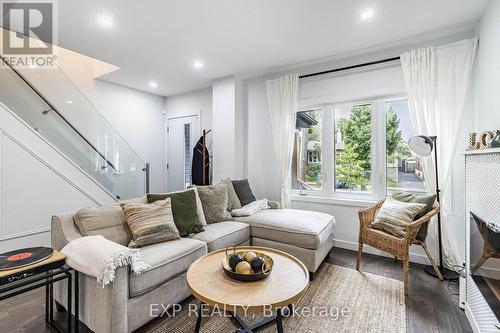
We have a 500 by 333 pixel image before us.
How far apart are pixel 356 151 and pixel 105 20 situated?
337cm

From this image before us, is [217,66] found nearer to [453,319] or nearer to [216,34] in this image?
[216,34]

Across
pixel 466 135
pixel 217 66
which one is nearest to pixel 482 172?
pixel 466 135

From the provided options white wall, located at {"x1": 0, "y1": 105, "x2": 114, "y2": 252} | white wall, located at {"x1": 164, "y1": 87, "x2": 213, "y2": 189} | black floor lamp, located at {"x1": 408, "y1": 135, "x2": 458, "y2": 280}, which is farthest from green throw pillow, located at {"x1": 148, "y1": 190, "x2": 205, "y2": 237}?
black floor lamp, located at {"x1": 408, "y1": 135, "x2": 458, "y2": 280}

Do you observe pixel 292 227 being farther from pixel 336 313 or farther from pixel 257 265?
pixel 257 265

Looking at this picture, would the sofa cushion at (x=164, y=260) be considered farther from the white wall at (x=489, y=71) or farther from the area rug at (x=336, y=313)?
the white wall at (x=489, y=71)

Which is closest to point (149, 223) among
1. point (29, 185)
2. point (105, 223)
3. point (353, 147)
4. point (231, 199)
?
point (105, 223)

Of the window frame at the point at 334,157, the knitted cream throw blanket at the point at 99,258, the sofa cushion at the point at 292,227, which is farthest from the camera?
the window frame at the point at 334,157

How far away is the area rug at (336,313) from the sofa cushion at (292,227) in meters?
0.43

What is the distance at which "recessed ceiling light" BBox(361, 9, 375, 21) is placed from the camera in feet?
7.56

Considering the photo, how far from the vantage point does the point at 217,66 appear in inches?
143

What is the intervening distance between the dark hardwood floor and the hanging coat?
2.63 metres

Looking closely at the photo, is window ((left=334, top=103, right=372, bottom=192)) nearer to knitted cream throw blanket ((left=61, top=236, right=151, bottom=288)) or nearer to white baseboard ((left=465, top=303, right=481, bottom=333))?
white baseboard ((left=465, top=303, right=481, bottom=333))

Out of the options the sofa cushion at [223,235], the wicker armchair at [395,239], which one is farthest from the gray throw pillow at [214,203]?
the wicker armchair at [395,239]

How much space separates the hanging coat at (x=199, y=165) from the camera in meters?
4.48
